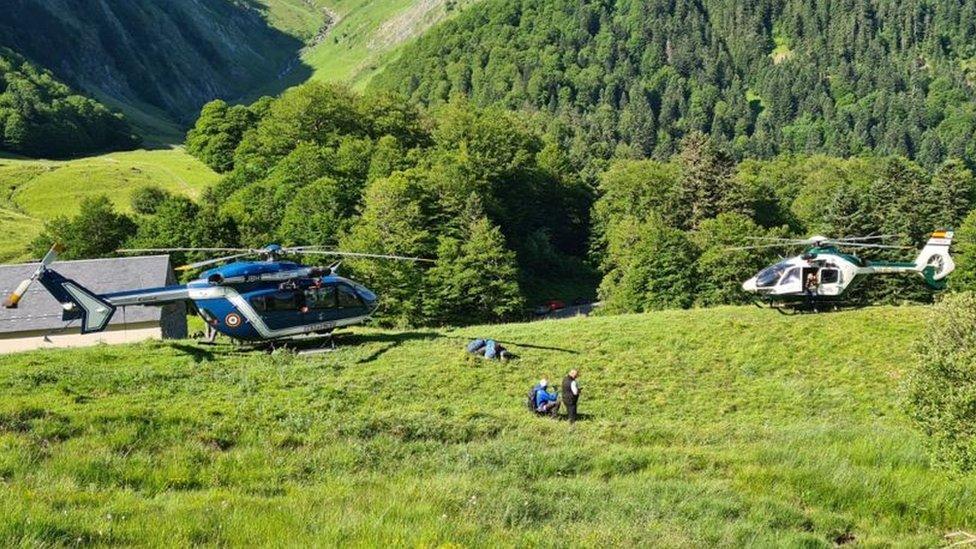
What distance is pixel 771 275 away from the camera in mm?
34562

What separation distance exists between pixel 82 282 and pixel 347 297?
2139 centimetres

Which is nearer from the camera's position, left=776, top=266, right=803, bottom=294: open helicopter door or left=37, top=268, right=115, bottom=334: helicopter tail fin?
left=37, top=268, right=115, bottom=334: helicopter tail fin

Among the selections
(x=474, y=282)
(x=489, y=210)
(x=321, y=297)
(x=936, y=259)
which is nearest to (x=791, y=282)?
(x=936, y=259)

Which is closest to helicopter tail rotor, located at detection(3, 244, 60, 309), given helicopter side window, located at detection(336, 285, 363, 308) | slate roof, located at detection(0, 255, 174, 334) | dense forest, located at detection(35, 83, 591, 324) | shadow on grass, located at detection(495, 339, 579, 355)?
helicopter side window, located at detection(336, 285, 363, 308)

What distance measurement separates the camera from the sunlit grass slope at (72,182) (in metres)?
86.7

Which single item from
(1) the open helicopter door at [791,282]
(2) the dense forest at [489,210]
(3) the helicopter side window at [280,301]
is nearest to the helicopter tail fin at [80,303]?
(3) the helicopter side window at [280,301]

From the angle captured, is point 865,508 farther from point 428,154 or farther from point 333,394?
point 428,154

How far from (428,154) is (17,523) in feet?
280

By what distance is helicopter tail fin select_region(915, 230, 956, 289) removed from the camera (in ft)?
113

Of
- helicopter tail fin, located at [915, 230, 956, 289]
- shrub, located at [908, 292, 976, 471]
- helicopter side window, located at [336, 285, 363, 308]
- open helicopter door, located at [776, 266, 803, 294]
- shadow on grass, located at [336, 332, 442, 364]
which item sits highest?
helicopter tail fin, located at [915, 230, 956, 289]

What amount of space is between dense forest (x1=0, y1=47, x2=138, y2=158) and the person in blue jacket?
129 m

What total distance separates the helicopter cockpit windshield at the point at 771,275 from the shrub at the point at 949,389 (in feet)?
65.4

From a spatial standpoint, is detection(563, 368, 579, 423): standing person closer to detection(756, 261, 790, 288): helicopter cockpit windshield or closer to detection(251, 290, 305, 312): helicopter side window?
detection(251, 290, 305, 312): helicopter side window

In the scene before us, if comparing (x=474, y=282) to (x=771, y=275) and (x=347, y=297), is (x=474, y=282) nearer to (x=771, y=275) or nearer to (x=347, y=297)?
(x=771, y=275)
